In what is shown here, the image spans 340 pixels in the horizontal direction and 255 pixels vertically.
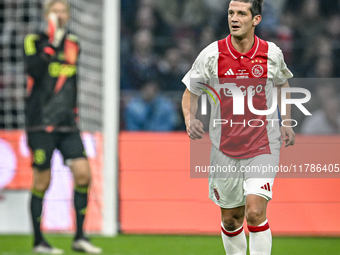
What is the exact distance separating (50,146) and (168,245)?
4.89ft

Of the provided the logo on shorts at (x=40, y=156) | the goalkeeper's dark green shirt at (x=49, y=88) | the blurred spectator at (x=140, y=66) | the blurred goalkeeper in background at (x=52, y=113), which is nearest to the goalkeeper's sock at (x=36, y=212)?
the blurred goalkeeper in background at (x=52, y=113)

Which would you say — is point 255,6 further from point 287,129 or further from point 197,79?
point 287,129

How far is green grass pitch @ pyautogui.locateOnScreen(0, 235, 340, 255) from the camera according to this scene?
528 centimetres

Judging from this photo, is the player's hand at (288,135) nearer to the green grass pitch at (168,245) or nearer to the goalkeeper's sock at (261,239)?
the goalkeeper's sock at (261,239)

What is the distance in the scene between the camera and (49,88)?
5320 millimetres

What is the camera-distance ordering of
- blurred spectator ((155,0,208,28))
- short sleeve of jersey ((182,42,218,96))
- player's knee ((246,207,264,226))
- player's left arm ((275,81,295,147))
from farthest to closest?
blurred spectator ((155,0,208,28)) → player's left arm ((275,81,295,147)) → short sleeve of jersey ((182,42,218,96)) → player's knee ((246,207,264,226))

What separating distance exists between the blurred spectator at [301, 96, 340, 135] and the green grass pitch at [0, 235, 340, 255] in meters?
1.18

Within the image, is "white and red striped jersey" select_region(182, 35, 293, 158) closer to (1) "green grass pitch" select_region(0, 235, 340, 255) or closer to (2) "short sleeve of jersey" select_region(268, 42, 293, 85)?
(2) "short sleeve of jersey" select_region(268, 42, 293, 85)

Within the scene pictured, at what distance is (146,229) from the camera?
6305mm

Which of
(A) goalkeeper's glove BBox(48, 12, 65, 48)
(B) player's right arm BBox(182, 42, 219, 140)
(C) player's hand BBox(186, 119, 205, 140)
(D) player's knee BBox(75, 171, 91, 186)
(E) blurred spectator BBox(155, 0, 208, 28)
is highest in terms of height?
(E) blurred spectator BBox(155, 0, 208, 28)

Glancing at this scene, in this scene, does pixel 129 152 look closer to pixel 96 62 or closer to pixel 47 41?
pixel 96 62

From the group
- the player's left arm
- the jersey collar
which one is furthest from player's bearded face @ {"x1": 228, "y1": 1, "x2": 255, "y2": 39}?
the player's left arm

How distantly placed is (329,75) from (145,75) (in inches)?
102

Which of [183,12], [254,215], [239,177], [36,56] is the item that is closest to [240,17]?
[239,177]
